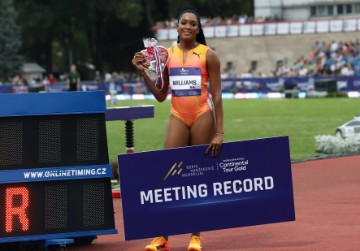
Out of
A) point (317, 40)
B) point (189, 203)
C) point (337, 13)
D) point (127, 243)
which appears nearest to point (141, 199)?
point (189, 203)

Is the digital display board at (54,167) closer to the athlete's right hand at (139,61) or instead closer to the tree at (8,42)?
the athlete's right hand at (139,61)

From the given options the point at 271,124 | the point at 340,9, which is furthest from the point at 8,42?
the point at 271,124

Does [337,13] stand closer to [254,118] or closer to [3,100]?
[254,118]

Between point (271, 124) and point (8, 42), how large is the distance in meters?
52.3

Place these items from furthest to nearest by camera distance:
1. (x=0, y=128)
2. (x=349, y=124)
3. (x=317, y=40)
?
(x=317, y=40)
(x=349, y=124)
(x=0, y=128)

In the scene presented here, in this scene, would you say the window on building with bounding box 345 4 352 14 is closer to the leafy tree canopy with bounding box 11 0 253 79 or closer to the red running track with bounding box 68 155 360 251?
the leafy tree canopy with bounding box 11 0 253 79

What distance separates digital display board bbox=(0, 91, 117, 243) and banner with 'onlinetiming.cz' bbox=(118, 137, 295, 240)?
0.85 feet

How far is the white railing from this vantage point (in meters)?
74.0

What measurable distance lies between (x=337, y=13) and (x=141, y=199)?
7251 cm

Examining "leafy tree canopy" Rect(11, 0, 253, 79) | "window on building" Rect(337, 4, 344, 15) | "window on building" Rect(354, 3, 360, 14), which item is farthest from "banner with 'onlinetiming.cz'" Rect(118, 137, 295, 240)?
"leafy tree canopy" Rect(11, 0, 253, 79)

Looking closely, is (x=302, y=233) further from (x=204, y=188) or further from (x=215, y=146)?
(x=215, y=146)

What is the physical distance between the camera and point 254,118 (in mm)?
37312

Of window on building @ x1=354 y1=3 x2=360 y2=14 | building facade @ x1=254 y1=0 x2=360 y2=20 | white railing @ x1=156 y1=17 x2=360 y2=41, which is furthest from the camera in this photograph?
building facade @ x1=254 y1=0 x2=360 y2=20

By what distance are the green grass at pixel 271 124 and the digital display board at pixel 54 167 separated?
467 inches
